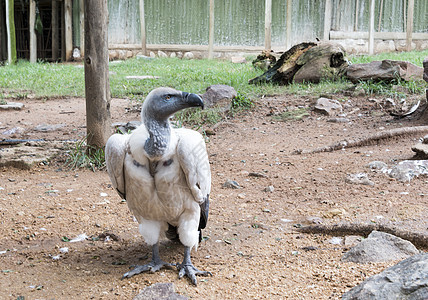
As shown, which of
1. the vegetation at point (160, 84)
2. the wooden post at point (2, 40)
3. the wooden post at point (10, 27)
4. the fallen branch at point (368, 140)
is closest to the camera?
the fallen branch at point (368, 140)

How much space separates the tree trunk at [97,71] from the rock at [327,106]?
376 cm

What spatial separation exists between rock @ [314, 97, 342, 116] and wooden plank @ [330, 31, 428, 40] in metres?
9.58

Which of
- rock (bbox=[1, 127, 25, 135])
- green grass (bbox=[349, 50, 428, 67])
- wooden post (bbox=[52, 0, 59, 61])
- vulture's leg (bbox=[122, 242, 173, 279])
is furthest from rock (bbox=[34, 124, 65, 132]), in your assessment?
wooden post (bbox=[52, 0, 59, 61])

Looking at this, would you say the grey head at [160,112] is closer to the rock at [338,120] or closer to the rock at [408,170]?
the rock at [408,170]

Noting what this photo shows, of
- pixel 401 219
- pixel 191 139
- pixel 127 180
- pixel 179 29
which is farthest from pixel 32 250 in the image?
pixel 179 29

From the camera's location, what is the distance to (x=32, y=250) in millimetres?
3400

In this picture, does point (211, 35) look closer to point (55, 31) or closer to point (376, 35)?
point (55, 31)

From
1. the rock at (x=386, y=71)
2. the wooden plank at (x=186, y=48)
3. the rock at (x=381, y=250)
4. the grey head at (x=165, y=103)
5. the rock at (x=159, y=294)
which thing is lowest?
the rock at (x=159, y=294)

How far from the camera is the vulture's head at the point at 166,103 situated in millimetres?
2789

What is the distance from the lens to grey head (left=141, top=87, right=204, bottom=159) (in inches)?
107

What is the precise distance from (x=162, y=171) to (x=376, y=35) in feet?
52.6

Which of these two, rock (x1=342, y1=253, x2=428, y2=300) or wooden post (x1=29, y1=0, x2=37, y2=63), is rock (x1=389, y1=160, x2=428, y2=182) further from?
wooden post (x1=29, y1=0, x2=37, y2=63)

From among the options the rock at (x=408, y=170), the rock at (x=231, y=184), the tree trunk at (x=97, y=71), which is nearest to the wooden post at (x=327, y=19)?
the rock at (x=408, y=170)

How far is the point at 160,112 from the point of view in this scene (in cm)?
279
